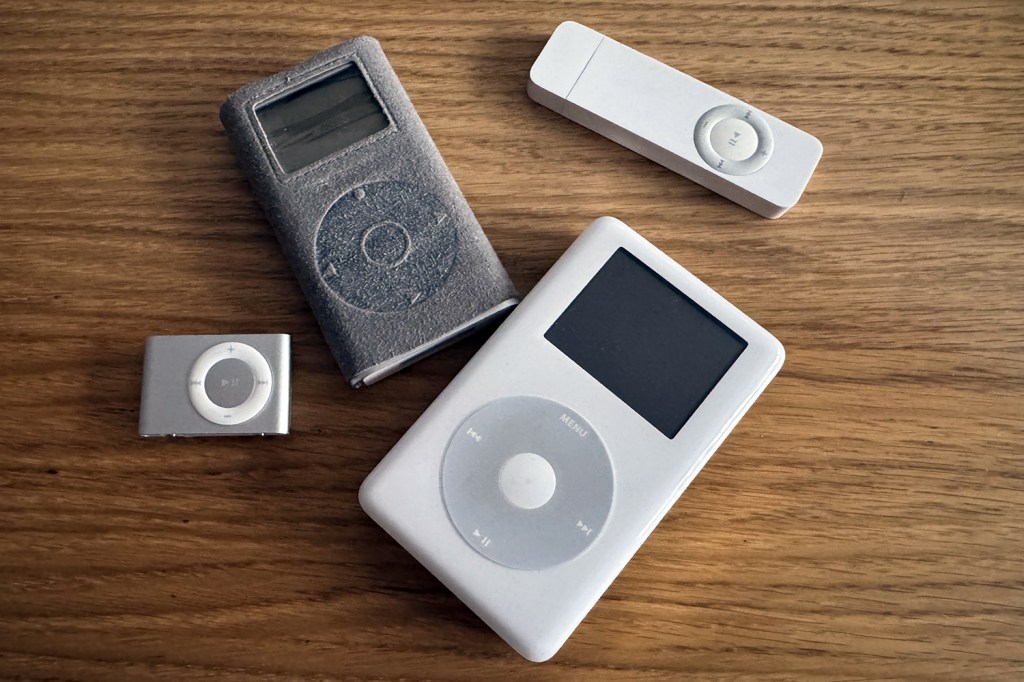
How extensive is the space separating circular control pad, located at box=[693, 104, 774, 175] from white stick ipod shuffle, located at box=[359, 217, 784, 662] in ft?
0.27

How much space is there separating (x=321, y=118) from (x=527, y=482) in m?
0.25

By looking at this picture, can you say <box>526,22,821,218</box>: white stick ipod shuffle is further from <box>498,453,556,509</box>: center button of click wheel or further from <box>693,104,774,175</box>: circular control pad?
<box>498,453,556,509</box>: center button of click wheel

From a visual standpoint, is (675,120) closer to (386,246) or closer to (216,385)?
(386,246)

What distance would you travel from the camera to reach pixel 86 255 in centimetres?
47

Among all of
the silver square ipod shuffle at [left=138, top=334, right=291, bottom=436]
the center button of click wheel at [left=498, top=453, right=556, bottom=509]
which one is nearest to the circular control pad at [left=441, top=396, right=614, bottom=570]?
the center button of click wheel at [left=498, top=453, right=556, bottom=509]

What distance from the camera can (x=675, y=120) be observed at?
1.60ft

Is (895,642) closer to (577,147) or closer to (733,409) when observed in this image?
(733,409)

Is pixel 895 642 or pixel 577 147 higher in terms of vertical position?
pixel 577 147

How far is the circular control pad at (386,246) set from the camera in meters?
0.44

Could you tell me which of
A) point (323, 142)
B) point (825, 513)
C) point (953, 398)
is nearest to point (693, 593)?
point (825, 513)

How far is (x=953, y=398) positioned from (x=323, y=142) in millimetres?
414

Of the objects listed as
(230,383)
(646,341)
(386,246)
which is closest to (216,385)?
(230,383)

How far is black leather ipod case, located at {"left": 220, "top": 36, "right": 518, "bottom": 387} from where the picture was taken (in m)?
0.44

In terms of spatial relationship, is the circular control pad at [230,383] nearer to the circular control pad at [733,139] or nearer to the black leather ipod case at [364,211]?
the black leather ipod case at [364,211]
